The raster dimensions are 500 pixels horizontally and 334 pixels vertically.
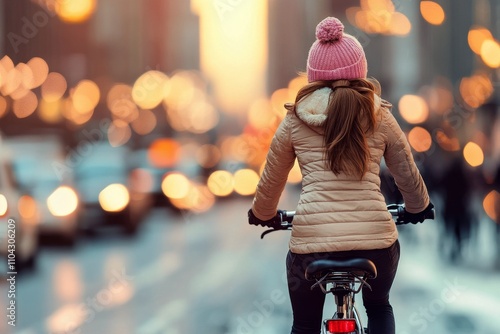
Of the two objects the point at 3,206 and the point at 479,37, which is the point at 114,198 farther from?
the point at 3,206

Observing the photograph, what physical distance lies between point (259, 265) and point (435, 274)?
2.59 m

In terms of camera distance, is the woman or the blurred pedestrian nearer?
the woman

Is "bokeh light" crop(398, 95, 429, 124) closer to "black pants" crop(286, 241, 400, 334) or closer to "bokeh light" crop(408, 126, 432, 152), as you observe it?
"bokeh light" crop(408, 126, 432, 152)

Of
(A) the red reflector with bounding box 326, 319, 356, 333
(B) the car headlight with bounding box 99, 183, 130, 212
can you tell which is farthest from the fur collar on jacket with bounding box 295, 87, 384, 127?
(B) the car headlight with bounding box 99, 183, 130, 212

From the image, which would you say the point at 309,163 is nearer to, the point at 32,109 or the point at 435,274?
the point at 435,274

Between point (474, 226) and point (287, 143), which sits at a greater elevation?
point (287, 143)

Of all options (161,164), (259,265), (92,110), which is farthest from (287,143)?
(92,110)

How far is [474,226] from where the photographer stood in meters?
17.2

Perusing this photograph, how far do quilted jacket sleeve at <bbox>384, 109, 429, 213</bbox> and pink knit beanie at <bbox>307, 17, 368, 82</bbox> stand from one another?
0.63 feet

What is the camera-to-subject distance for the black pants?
150 inches

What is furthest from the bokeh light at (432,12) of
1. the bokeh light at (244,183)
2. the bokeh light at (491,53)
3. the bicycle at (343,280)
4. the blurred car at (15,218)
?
the bokeh light at (244,183)

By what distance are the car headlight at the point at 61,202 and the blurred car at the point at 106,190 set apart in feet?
4.38

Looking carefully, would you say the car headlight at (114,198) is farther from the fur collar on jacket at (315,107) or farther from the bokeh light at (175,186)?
the fur collar on jacket at (315,107)

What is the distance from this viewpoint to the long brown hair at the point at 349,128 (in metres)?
3.79
